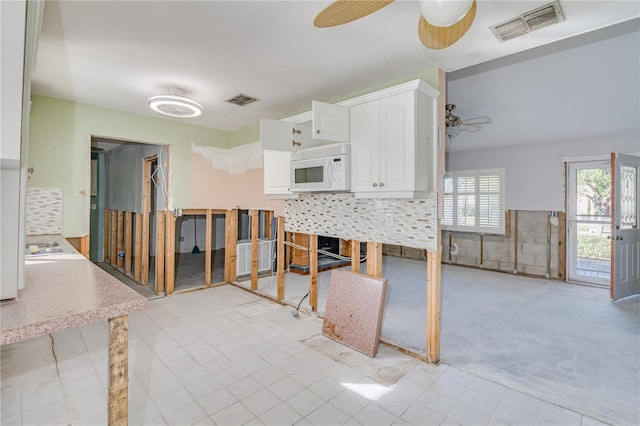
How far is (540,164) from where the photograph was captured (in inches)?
226

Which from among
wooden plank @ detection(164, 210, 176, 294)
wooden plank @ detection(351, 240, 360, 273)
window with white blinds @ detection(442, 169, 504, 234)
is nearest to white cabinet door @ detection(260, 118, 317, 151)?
wooden plank @ detection(351, 240, 360, 273)

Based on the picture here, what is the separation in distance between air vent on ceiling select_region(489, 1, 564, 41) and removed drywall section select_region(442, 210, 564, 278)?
4693 mm

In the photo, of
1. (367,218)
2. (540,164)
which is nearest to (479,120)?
(367,218)

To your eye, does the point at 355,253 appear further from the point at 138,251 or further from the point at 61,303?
the point at 138,251

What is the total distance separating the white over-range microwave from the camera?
2740mm

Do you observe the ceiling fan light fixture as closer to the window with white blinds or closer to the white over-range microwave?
the white over-range microwave

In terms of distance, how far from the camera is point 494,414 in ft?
6.62

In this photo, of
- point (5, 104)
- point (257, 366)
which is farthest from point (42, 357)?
point (5, 104)

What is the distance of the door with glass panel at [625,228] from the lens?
4332mm

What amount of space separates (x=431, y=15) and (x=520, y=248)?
239 inches

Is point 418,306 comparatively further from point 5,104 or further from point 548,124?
point 5,104

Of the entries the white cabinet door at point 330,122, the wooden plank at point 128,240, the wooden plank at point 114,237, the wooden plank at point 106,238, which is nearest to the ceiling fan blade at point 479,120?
the white cabinet door at point 330,122

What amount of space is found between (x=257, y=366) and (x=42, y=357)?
1852 mm

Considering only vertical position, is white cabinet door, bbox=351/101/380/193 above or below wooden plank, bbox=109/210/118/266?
above
